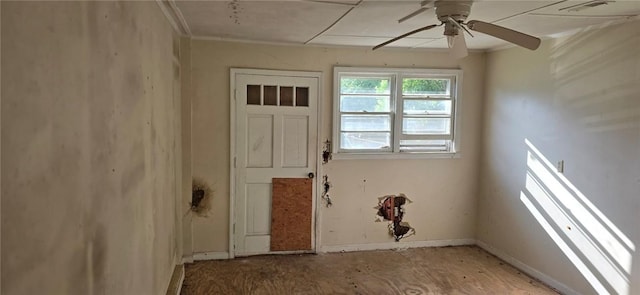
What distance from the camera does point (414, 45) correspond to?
4.54 metres

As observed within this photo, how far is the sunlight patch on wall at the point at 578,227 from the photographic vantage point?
10.6 feet

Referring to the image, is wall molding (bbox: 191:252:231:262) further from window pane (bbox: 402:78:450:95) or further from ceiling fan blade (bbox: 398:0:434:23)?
ceiling fan blade (bbox: 398:0:434:23)

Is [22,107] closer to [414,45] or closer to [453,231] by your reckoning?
[414,45]

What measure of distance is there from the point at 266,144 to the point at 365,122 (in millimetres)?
1128

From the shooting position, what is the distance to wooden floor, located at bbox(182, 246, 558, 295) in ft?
12.4

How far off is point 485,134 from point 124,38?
4113mm

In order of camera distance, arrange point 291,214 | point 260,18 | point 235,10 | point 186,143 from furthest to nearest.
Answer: point 291,214
point 186,143
point 260,18
point 235,10

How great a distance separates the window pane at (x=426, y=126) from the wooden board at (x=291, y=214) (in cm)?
128

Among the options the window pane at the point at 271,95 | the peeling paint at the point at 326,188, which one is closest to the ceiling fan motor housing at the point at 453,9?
the window pane at the point at 271,95

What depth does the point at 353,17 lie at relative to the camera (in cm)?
319

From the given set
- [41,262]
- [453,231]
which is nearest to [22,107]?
[41,262]

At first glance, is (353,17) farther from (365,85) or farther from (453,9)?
(365,85)

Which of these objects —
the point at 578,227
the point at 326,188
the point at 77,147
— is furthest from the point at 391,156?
the point at 77,147

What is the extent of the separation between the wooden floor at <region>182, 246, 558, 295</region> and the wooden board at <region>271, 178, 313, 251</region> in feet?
0.52
